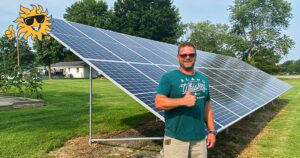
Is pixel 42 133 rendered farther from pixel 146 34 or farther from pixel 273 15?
pixel 273 15

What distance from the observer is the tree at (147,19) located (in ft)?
179

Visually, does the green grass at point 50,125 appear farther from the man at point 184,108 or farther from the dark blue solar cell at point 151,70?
the man at point 184,108

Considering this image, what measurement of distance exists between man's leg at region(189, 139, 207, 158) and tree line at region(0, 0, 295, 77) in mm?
48886

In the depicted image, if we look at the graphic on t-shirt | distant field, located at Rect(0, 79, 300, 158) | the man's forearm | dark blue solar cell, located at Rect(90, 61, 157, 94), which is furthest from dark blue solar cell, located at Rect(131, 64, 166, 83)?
the graphic on t-shirt

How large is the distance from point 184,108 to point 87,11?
208 feet

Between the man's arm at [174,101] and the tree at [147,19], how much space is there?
50.5m

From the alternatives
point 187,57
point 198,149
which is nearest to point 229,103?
point 198,149

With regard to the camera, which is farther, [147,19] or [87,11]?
[87,11]

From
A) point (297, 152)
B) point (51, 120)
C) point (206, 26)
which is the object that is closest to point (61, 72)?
point (206, 26)

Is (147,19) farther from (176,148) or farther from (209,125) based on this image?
(176,148)

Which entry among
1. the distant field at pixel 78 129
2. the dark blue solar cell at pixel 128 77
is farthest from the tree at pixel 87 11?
the dark blue solar cell at pixel 128 77

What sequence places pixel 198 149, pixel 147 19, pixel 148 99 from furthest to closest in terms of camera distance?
pixel 147 19 → pixel 148 99 → pixel 198 149

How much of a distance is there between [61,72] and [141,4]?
103 feet

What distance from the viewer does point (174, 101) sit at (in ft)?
13.0
